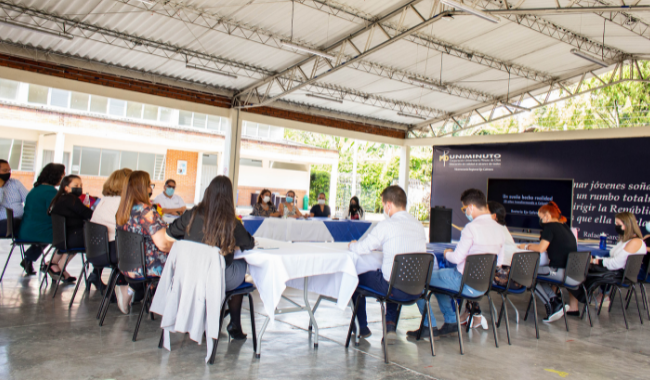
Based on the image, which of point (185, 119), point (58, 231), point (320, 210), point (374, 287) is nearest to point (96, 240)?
point (58, 231)

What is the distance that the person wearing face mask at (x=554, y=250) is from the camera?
4.79 meters

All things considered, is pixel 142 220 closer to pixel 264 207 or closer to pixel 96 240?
pixel 96 240

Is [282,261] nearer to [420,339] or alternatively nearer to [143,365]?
[143,365]

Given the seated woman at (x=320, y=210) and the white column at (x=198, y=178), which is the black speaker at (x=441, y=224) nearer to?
the seated woman at (x=320, y=210)

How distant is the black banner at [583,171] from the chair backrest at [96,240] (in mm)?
10431

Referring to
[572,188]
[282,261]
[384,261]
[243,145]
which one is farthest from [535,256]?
[243,145]

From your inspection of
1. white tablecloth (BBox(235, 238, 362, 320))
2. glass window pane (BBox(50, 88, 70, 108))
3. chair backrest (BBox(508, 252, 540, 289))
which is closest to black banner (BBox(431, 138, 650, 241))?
chair backrest (BBox(508, 252, 540, 289))

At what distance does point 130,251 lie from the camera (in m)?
3.59

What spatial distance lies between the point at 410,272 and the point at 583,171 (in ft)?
31.7

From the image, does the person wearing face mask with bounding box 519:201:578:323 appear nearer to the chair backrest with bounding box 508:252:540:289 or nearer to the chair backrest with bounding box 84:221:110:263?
the chair backrest with bounding box 508:252:540:289

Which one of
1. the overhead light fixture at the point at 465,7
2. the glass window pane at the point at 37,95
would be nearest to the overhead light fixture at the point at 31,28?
the overhead light fixture at the point at 465,7

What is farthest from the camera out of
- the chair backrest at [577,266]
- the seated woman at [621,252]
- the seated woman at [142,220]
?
the seated woman at [621,252]

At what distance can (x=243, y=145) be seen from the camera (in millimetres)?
20422

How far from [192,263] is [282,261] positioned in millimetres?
579
